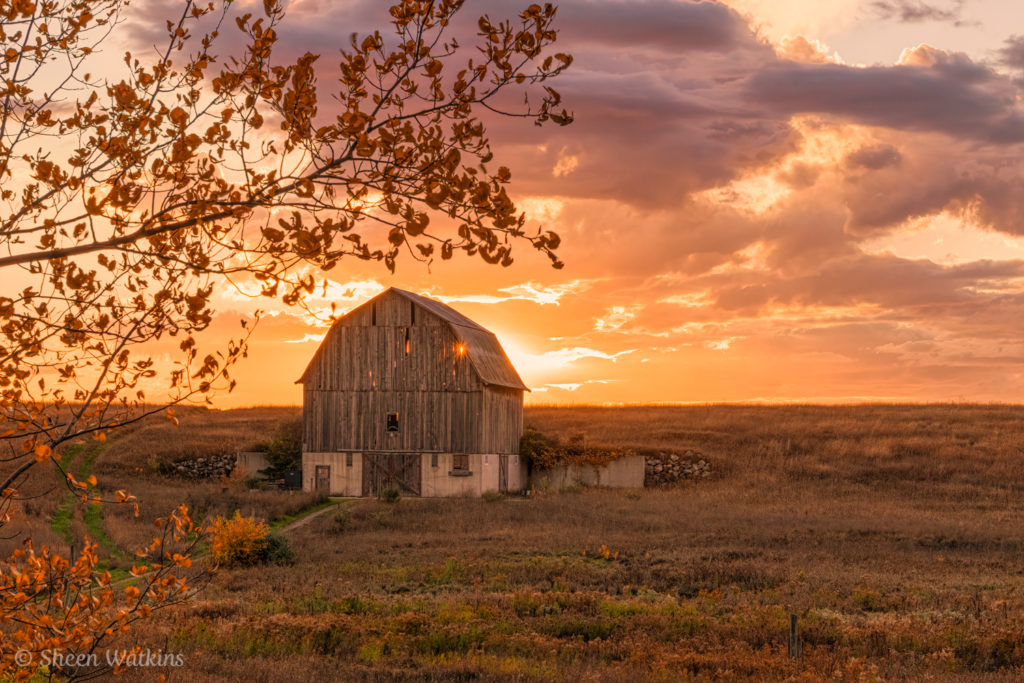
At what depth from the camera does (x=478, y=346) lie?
1751 inches

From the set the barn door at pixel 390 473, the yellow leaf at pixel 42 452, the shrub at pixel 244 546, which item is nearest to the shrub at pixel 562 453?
the barn door at pixel 390 473

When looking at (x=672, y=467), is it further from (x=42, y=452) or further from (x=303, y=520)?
(x=42, y=452)

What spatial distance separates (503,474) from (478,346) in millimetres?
6313

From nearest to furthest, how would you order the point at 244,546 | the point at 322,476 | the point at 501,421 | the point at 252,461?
the point at 244,546
the point at 322,476
the point at 501,421
the point at 252,461

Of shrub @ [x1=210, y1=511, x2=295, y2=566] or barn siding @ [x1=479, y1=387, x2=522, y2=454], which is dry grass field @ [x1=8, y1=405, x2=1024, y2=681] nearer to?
shrub @ [x1=210, y1=511, x2=295, y2=566]

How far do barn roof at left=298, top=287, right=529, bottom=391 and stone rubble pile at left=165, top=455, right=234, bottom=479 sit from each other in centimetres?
871

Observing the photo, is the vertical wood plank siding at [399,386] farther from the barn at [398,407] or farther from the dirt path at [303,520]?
the dirt path at [303,520]

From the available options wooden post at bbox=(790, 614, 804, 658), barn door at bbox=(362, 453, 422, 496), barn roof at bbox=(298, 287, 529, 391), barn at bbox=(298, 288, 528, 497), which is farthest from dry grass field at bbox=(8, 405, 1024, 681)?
barn roof at bbox=(298, 287, 529, 391)

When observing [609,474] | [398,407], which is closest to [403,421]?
[398,407]

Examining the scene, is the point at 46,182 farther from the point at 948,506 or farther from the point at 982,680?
the point at 948,506

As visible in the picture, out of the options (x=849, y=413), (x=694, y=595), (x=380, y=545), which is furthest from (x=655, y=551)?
(x=849, y=413)

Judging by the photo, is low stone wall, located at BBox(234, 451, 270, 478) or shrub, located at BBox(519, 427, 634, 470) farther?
shrub, located at BBox(519, 427, 634, 470)

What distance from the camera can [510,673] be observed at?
11.8 meters

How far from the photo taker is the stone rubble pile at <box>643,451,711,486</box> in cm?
4862
